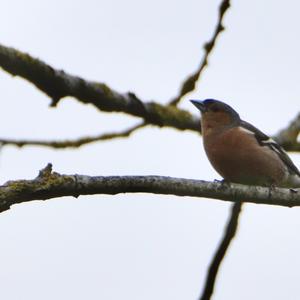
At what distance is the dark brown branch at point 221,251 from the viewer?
4.54m

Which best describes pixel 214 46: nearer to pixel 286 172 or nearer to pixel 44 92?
pixel 44 92

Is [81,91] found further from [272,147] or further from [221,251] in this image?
[272,147]

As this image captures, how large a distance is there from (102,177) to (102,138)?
6.50 feet

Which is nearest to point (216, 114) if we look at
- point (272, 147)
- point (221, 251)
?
point (272, 147)

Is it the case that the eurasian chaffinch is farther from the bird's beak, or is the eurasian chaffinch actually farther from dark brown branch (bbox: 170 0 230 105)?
dark brown branch (bbox: 170 0 230 105)

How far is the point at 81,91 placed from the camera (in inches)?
220

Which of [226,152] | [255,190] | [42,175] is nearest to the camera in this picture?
[42,175]

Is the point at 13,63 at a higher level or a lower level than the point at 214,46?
Result: lower

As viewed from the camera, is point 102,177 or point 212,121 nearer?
point 102,177

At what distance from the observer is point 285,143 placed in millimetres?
7219

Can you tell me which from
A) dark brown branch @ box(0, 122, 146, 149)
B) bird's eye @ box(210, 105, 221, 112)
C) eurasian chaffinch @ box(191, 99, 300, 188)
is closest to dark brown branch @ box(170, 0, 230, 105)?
dark brown branch @ box(0, 122, 146, 149)

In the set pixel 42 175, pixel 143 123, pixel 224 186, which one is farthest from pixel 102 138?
pixel 42 175

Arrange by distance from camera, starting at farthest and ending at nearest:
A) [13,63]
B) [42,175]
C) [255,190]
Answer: [255,190] < [13,63] < [42,175]

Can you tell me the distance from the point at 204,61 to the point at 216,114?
10.3ft
